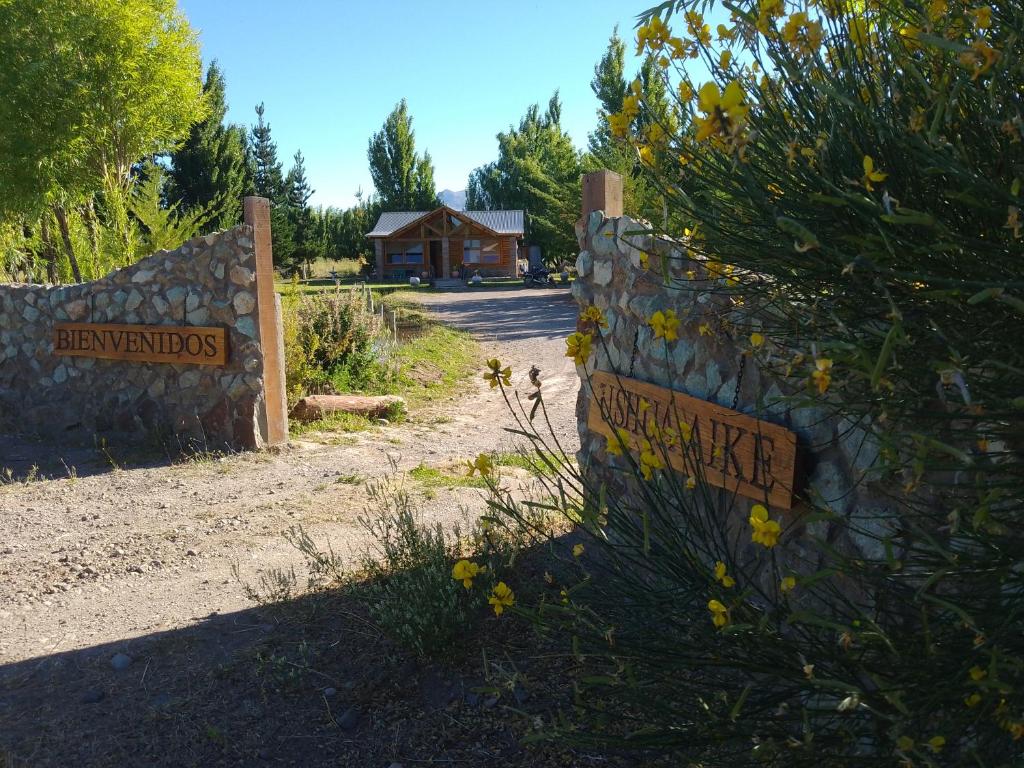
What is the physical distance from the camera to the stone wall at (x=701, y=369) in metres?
2.93

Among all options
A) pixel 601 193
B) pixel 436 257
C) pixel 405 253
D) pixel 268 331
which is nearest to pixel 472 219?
pixel 436 257

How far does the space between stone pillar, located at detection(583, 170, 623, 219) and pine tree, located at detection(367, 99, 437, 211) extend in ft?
161

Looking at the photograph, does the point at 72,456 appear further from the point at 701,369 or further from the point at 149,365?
the point at 701,369

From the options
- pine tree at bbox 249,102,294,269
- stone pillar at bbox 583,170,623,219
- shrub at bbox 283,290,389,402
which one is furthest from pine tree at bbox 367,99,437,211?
stone pillar at bbox 583,170,623,219

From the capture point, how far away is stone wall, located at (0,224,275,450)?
806cm

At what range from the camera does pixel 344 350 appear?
11.5m

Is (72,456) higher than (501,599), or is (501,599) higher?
(501,599)

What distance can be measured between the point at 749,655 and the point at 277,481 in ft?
18.9

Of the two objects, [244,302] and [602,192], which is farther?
[244,302]

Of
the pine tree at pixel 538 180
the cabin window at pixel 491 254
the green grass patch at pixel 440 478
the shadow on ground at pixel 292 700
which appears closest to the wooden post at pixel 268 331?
the green grass patch at pixel 440 478

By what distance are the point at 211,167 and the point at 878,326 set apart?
31573 millimetres

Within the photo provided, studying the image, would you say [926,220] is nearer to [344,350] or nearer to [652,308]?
[652,308]

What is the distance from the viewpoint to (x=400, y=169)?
52.9 meters

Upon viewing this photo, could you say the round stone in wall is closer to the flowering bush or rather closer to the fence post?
the fence post
